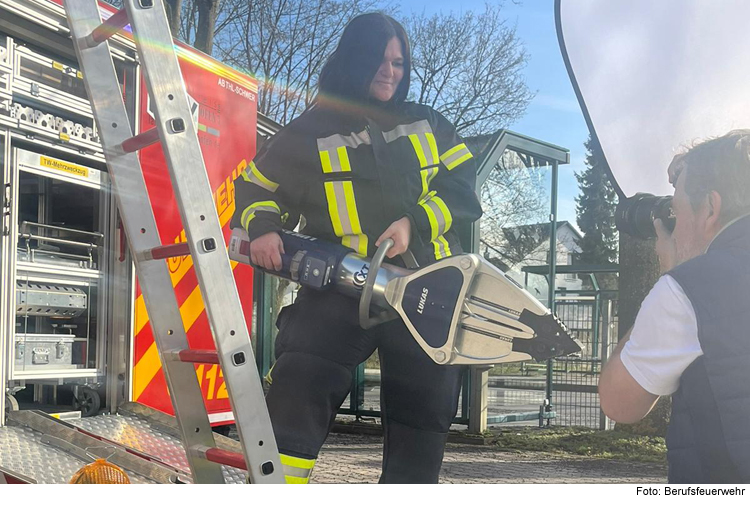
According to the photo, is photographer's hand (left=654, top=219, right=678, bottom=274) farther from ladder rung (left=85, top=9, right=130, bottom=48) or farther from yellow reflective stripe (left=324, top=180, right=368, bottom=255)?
ladder rung (left=85, top=9, right=130, bottom=48)

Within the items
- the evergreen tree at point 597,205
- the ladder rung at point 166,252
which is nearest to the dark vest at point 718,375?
the evergreen tree at point 597,205

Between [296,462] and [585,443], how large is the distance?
82 centimetres

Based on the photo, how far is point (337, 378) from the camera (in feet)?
6.98

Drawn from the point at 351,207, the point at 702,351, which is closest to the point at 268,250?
the point at 351,207

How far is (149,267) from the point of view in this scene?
1946 millimetres

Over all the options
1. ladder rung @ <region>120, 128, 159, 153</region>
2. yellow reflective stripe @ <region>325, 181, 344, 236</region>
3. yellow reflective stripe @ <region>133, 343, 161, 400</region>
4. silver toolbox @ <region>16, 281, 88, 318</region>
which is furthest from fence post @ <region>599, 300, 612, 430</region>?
silver toolbox @ <region>16, 281, 88, 318</region>

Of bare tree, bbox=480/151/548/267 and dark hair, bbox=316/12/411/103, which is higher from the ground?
dark hair, bbox=316/12/411/103

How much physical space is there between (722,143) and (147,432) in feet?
6.37

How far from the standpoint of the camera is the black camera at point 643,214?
6.94 ft

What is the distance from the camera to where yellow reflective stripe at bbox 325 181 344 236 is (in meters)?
2.12

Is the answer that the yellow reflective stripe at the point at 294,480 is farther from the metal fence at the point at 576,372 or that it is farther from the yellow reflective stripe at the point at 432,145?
the yellow reflective stripe at the point at 432,145

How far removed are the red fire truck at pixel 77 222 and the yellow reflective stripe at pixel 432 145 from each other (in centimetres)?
57

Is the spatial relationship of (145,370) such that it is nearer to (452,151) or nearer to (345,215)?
(345,215)

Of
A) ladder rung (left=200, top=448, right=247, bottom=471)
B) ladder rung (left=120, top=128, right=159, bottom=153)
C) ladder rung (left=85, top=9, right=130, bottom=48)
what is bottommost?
ladder rung (left=200, top=448, right=247, bottom=471)
